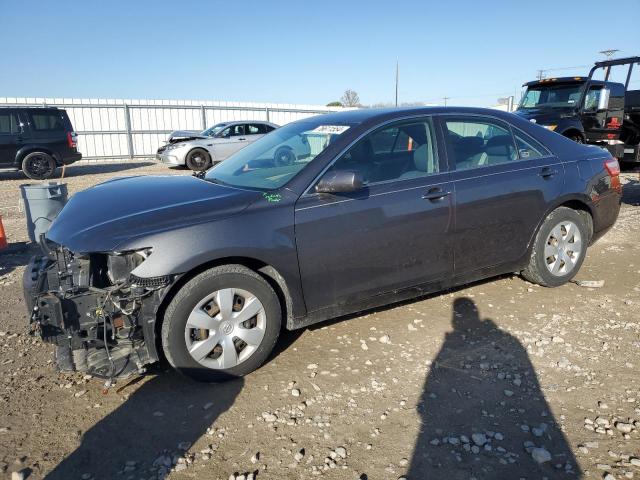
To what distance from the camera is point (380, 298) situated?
3.57 m

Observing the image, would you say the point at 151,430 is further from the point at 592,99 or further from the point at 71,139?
the point at 71,139

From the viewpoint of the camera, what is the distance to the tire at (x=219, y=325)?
2.86 meters

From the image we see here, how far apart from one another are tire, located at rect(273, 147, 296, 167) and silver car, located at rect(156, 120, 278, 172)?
10585 mm

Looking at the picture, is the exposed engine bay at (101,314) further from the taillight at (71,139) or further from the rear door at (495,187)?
the taillight at (71,139)

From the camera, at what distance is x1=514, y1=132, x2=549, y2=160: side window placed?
4.21m

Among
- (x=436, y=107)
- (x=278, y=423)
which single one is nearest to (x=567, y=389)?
(x=278, y=423)

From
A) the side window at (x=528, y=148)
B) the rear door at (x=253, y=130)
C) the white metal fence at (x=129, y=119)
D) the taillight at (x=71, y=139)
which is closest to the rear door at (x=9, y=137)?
the taillight at (x=71, y=139)

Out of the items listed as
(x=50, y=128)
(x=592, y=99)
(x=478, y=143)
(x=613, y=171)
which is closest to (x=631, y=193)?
(x=592, y=99)

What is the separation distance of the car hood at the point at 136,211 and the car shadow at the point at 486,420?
5.68ft

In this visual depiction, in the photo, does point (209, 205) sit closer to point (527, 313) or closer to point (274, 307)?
point (274, 307)

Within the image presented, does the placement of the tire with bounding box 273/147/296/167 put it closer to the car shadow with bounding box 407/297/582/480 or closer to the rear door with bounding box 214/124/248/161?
the car shadow with bounding box 407/297/582/480

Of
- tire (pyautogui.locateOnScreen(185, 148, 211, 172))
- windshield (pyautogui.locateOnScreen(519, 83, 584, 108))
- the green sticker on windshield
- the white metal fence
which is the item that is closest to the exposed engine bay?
the green sticker on windshield

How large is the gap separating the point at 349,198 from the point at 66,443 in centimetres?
222

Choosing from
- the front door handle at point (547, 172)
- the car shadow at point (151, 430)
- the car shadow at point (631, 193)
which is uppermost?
the front door handle at point (547, 172)
